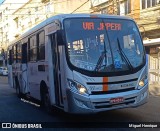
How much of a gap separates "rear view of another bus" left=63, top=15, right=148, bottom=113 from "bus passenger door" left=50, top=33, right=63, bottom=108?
75 cm

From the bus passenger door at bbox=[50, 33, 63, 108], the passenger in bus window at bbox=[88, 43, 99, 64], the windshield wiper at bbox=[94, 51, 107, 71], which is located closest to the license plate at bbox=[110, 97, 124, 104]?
the windshield wiper at bbox=[94, 51, 107, 71]

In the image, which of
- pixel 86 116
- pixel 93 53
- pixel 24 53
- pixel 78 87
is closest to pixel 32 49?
pixel 24 53

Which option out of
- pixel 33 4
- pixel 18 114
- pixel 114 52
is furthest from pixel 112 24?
pixel 33 4

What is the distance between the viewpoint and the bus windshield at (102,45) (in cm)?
813

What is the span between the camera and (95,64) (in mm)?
8094

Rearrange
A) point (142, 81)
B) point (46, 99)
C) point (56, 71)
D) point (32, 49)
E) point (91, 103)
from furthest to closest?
point (32, 49)
point (46, 99)
point (56, 71)
point (142, 81)
point (91, 103)

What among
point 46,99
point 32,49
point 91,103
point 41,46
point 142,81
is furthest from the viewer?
point 32,49

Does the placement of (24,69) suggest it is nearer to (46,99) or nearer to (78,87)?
(46,99)

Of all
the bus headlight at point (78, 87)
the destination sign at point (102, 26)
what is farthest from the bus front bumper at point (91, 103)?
the destination sign at point (102, 26)

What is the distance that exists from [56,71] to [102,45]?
5.14 ft

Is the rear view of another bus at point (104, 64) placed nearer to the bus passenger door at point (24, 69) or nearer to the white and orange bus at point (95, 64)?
the white and orange bus at point (95, 64)

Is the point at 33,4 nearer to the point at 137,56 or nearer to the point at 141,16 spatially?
the point at 141,16

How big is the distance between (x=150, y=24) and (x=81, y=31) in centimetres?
1623

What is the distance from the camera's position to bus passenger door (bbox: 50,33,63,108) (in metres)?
8.75
